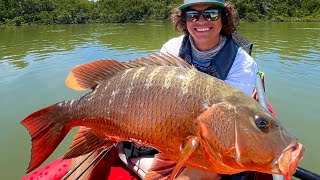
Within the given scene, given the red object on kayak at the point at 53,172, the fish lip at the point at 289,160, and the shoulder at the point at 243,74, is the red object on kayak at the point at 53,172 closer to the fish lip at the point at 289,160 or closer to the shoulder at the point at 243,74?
the shoulder at the point at 243,74

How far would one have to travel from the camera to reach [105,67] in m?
2.01

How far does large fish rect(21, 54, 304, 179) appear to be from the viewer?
1585 millimetres

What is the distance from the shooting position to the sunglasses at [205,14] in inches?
115

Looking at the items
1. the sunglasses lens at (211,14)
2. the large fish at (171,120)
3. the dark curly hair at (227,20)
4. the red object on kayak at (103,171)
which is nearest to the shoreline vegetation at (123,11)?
the dark curly hair at (227,20)

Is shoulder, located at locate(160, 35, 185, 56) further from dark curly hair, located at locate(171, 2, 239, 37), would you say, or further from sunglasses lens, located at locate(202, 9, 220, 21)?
sunglasses lens, located at locate(202, 9, 220, 21)

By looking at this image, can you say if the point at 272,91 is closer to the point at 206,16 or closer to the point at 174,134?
the point at 206,16

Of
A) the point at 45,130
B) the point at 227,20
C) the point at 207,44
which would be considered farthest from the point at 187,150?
the point at 227,20

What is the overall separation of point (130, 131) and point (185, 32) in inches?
78.2

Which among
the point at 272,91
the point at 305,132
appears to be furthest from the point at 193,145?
the point at 272,91

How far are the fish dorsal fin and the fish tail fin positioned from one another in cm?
21

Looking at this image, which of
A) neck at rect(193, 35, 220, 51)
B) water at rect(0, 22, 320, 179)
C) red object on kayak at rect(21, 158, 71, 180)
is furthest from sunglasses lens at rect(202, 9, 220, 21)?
water at rect(0, 22, 320, 179)

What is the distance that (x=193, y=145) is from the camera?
1629mm

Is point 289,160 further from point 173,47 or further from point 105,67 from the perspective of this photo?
point 173,47

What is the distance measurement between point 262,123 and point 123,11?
7067 centimetres
